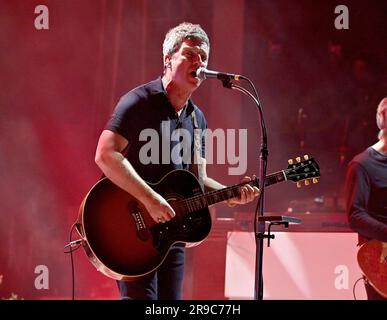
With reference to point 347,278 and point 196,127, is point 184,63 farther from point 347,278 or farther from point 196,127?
point 347,278

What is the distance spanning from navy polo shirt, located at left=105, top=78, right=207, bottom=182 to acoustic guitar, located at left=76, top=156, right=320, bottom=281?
0.09 m

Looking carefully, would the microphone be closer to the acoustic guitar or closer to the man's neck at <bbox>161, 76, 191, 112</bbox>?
the man's neck at <bbox>161, 76, 191, 112</bbox>

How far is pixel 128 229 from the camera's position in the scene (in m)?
3.28

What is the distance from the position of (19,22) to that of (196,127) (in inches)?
109

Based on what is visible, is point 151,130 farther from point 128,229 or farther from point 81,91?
point 81,91

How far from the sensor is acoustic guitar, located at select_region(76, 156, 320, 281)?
318cm

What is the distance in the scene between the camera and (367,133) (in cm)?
693

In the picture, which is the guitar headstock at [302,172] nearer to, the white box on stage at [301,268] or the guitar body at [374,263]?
the guitar body at [374,263]

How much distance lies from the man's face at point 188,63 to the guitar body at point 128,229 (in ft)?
1.69

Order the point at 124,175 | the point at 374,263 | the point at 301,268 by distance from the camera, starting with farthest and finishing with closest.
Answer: the point at 301,268 → the point at 374,263 → the point at 124,175

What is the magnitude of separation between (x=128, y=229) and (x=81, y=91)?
2794 mm

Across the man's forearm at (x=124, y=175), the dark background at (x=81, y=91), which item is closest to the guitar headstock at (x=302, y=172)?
the man's forearm at (x=124, y=175)

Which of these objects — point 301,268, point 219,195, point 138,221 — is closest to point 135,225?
point 138,221

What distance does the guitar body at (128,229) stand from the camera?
318 centimetres
